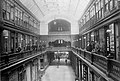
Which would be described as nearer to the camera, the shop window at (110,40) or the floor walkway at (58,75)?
the shop window at (110,40)

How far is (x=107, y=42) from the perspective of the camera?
1320cm

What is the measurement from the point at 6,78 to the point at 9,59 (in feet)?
5.31

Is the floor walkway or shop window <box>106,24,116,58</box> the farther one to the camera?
the floor walkway

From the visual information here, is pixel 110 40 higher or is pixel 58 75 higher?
pixel 110 40

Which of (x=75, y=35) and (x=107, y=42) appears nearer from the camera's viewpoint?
(x=107, y=42)

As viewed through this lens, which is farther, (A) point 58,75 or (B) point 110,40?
(A) point 58,75

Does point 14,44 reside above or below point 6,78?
above

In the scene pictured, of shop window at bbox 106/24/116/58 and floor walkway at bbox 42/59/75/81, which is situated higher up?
shop window at bbox 106/24/116/58

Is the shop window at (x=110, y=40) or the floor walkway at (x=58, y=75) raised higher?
the shop window at (x=110, y=40)

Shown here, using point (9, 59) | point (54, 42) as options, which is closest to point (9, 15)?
point (9, 59)

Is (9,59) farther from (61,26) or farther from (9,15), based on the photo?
(61,26)

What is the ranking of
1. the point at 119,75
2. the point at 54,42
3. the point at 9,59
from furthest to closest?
the point at 54,42 < the point at 9,59 < the point at 119,75

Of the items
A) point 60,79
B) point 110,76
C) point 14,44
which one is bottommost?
point 60,79

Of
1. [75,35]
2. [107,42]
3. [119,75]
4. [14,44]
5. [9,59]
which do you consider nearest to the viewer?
[119,75]
